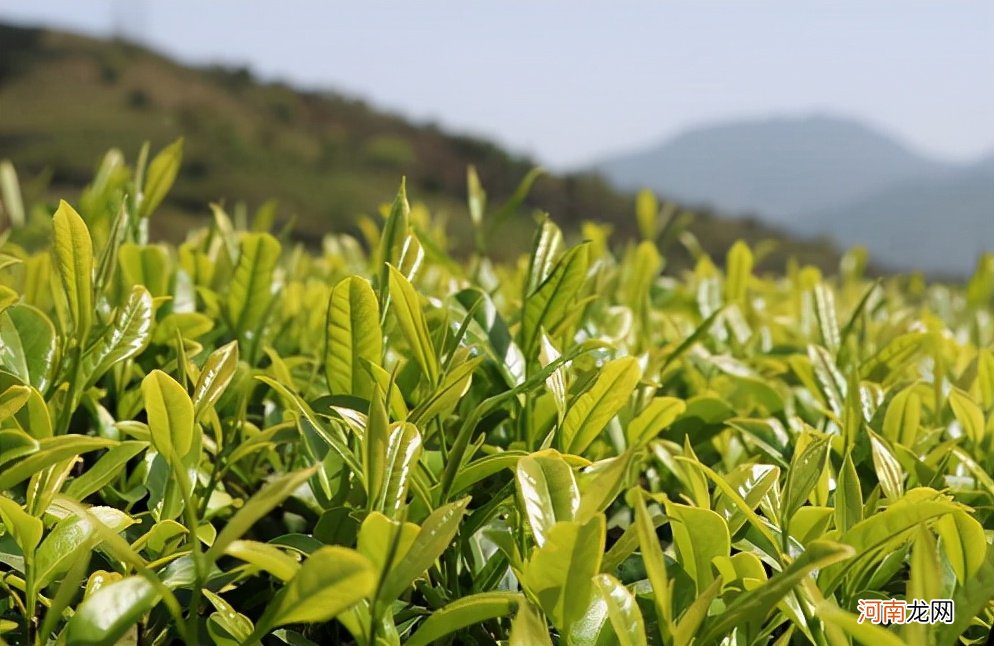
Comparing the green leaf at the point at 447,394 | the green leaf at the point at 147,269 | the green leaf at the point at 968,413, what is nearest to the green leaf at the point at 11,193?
the green leaf at the point at 147,269

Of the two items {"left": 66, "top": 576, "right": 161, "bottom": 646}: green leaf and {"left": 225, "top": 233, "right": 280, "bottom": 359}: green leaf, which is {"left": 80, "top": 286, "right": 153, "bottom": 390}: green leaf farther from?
{"left": 66, "top": 576, "right": 161, "bottom": 646}: green leaf

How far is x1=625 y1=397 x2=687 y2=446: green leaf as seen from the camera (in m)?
1.08

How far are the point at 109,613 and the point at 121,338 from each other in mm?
426

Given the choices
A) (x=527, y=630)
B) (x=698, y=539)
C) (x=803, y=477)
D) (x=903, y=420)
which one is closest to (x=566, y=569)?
(x=527, y=630)

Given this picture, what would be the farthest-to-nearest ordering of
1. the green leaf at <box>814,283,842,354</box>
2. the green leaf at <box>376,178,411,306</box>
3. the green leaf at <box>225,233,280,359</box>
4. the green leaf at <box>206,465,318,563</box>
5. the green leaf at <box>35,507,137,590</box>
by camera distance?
the green leaf at <box>814,283,842,354</box>, the green leaf at <box>225,233,280,359</box>, the green leaf at <box>376,178,411,306</box>, the green leaf at <box>35,507,137,590</box>, the green leaf at <box>206,465,318,563</box>

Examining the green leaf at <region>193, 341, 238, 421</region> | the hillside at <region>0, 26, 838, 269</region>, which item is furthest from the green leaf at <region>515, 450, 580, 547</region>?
the hillside at <region>0, 26, 838, 269</region>

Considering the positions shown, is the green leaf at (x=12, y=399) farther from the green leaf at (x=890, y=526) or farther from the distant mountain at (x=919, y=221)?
the distant mountain at (x=919, y=221)

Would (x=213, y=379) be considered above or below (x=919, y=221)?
above

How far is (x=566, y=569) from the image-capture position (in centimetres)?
72

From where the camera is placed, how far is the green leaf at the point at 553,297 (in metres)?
1.07

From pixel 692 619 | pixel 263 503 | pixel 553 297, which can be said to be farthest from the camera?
pixel 553 297

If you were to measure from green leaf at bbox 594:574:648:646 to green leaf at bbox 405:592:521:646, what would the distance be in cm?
7

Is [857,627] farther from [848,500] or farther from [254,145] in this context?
[254,145]

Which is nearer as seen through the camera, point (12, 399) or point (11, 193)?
point (12, 399)
